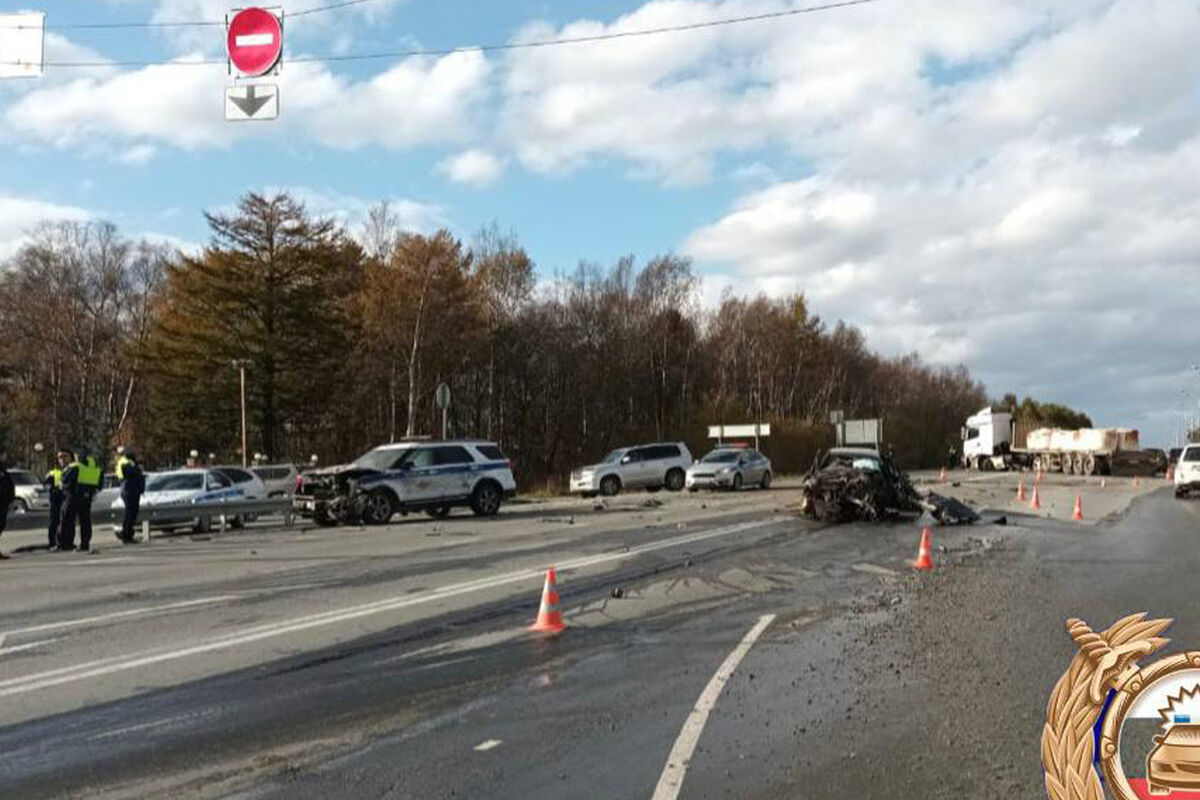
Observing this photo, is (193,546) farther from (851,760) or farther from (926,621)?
(851,760)

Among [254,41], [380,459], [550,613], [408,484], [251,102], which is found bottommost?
[550,613]

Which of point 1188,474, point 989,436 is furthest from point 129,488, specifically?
point 989,436

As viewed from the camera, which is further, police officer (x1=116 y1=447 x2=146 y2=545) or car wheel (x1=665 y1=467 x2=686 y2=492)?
car wheel (x1=665 y1=467 x2=686 y2=492)

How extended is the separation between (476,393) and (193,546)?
141ft

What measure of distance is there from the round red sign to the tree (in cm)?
4413

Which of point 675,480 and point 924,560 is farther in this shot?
point 675,480

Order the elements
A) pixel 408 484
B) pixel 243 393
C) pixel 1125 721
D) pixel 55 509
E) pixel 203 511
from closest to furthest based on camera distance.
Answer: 1. pixel 1125 721
2. pixel 55 509
3. pixel 203 511
4. pixel 408 484
5. pixel 243 393

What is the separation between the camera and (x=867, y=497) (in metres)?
22.2

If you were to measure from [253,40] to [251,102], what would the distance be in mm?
867

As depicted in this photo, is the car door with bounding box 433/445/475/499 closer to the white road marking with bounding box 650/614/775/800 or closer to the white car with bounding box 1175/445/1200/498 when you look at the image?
the white road marking with bounding box 650/614/775/800

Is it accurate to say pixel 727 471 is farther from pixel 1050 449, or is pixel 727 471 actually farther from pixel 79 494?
pixel 1050 449

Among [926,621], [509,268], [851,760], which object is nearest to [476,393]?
[509,268]

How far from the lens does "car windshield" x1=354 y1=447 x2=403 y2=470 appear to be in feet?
78.7

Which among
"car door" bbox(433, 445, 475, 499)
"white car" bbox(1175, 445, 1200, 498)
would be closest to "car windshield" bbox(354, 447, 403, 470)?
→ "car door" bbox(433, 445, 475, 499)
